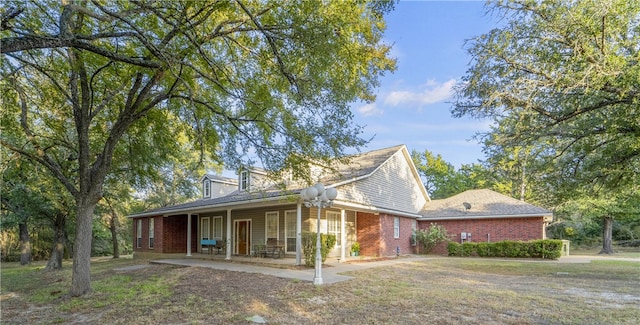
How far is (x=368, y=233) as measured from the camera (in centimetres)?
1792

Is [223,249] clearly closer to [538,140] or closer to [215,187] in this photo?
[215,187]

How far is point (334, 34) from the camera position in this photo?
6402mm

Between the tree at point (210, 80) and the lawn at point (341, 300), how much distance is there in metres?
1.63

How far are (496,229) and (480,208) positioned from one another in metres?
1.55

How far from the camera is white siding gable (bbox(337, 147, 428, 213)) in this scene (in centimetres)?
1600

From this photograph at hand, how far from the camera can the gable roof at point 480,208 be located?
19.2 meters

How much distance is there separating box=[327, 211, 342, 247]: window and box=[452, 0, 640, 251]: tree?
8752 millimetres

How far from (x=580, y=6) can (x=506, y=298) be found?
6.18m

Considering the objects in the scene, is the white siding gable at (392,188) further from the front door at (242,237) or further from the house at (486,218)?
the front door at (242,237)

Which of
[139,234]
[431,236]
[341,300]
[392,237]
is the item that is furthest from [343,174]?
[139,234]

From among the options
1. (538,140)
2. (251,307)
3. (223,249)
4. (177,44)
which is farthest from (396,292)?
(223,249)

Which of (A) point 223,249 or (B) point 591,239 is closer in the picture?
(A) point 223,249

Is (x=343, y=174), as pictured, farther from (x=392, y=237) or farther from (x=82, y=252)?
(x=82, y=252)

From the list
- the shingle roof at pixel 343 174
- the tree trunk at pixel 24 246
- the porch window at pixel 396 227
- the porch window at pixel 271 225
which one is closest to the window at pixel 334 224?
the shingle roof at pixel 343 174
